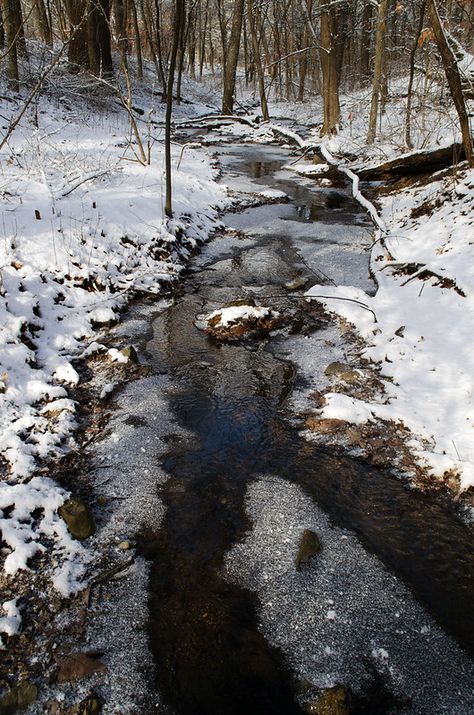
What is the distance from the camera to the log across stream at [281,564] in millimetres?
2623

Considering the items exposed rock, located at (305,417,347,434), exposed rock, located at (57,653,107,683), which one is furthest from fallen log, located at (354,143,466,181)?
exposed rock, located at (57,653,107,683)

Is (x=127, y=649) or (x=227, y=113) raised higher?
(x=227, y=113)

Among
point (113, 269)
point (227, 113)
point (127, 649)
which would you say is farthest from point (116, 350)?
point (227, 113)

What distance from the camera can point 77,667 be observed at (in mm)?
2633

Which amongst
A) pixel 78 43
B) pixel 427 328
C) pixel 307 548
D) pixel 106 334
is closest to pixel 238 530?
pixel 307 548

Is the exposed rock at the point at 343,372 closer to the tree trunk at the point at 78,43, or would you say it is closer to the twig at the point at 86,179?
the twig at the point at 86,179

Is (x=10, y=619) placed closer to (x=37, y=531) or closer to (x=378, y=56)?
(x=37, y=531)

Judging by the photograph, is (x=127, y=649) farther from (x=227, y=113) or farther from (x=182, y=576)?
(x=227, y=113)

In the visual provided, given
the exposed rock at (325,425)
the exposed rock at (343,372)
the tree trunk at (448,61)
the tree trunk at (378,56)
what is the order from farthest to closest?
the tree trunk at (378,56), the tree trunk at (448,61), the exposed rock at (343,372), the exposed rock at (325,425)

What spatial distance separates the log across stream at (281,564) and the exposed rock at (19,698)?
2.19ft

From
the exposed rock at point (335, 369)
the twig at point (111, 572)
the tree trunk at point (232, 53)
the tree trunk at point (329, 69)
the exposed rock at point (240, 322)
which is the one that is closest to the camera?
the twig at point (111, 572)

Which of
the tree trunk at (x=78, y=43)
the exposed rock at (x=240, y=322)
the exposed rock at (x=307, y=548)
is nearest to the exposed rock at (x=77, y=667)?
the exposed rock at (x=307, y=548)

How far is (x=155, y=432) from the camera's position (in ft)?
14.9

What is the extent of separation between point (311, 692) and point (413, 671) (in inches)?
24.3
